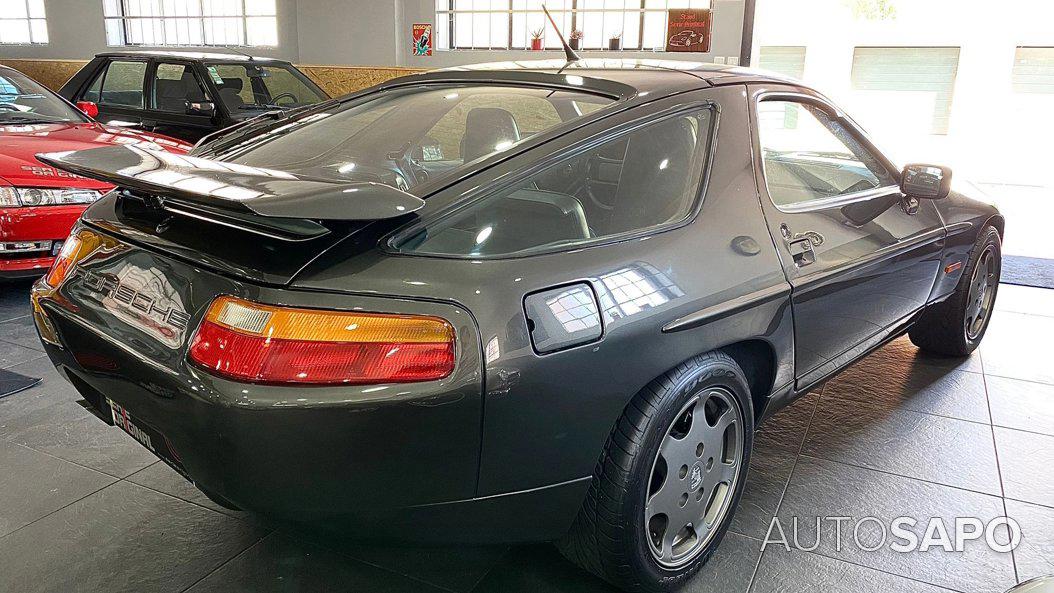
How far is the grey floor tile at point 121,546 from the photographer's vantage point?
1.92 meters

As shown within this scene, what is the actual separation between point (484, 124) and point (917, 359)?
8.49 ft

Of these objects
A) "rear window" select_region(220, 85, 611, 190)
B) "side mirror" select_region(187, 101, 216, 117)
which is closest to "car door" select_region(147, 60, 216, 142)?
"side mirror" select_region(187, 101, 216, 117)

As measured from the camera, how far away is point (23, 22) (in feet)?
42.2

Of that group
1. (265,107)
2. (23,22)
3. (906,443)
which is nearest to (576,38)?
(265,107)

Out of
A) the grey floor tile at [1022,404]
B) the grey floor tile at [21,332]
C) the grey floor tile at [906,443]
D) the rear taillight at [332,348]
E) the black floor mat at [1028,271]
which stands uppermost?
the rear taillight at [332,348]

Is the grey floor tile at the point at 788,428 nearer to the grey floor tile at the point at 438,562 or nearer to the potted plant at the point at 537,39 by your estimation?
the grey floor tile at the point at 438,562

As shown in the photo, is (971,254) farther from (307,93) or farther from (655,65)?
(307,93)

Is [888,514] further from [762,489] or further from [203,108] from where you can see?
[203,108]

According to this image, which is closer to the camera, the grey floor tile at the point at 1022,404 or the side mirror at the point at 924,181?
the side mirror at the point at 924,181

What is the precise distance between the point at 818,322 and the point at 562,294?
3.43ft

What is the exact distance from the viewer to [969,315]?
358 cm

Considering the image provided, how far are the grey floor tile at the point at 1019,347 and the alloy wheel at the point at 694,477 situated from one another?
84.2 inches

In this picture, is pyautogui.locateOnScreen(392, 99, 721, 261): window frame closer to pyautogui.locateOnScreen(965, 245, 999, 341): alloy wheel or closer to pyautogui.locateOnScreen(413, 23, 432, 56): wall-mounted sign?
pyautogui.locateOnScreen(965, 245, 999, 341): alloy wheel

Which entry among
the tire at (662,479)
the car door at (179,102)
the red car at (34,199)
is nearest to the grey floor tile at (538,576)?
the tire at (662,479)
